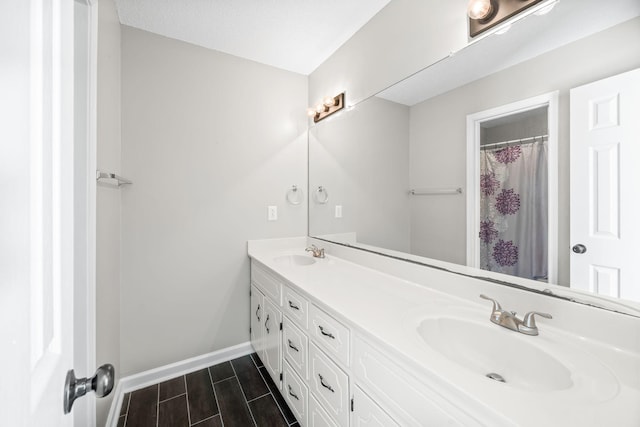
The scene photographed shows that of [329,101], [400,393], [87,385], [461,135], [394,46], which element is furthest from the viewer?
[329,101]

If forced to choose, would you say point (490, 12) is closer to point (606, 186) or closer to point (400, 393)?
point (606, 186)

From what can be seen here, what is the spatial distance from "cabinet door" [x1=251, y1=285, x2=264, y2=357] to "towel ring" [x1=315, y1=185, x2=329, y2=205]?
90 cm

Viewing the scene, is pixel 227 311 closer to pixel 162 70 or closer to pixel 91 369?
pixel 91 369

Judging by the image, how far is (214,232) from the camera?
204 centimetres

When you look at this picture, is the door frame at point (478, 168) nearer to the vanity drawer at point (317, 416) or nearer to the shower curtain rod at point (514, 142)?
the shower curtain rod at point (514, 142)

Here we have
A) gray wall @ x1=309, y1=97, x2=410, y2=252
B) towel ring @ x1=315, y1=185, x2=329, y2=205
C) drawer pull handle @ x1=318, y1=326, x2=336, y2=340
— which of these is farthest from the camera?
towel ring @ x1=315, y1=185, x2=329, y2=205

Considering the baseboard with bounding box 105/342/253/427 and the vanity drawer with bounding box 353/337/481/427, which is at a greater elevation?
the vanity drawer with bounding box 353/337/481/427

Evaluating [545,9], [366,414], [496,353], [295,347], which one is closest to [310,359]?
[295,347]

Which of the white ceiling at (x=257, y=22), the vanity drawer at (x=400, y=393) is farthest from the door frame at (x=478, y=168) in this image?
the white ceiling at (x=257, y=22)

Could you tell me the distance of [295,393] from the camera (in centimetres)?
141

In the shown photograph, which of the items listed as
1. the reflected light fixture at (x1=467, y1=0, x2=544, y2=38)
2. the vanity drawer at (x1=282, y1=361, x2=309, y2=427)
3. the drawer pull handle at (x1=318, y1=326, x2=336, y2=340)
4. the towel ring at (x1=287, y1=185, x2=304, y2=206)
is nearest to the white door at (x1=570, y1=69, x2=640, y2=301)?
the reflected light fixture at (x1=467, y1=0, x2=544, y2=38)

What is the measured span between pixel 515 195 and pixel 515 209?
6 centimetres

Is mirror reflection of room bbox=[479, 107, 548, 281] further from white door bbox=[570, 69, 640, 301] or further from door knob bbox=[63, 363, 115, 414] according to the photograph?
door knob bbox=[63, 363, 115, 414]

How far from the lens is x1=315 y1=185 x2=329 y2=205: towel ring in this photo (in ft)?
7.33
